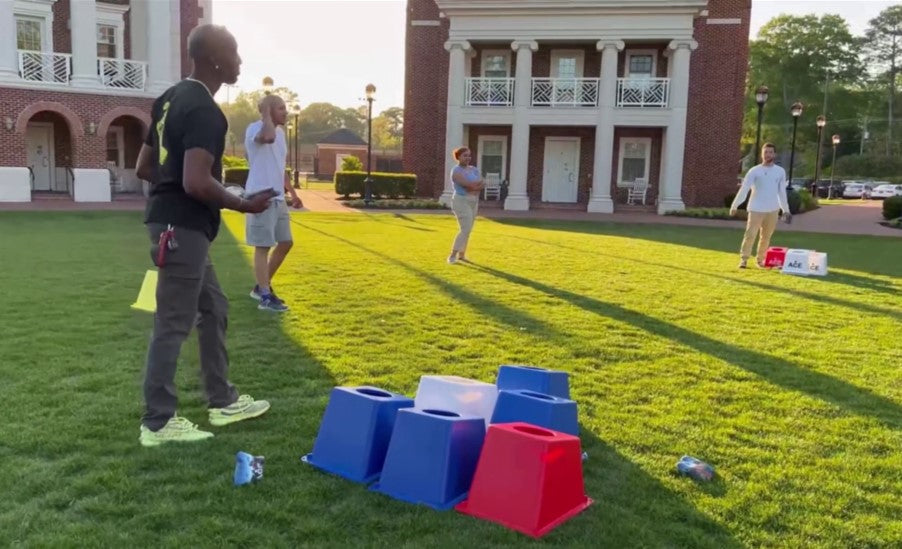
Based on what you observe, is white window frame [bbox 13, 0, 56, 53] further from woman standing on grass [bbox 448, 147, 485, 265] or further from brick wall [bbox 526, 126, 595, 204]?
woman standing on grass [bbox 448, 147, 485, 265]

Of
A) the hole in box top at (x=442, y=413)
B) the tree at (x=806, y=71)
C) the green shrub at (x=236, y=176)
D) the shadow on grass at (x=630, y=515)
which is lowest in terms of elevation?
the shadow on grass at (x=630, y=515)

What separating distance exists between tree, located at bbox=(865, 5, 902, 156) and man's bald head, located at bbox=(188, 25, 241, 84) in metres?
91.3

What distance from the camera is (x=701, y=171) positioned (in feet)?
91.2

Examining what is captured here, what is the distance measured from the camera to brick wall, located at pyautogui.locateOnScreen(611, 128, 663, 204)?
93.0 feet

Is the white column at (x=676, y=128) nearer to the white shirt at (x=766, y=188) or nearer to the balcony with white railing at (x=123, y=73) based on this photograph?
the white shirt at (x=766, y=188)

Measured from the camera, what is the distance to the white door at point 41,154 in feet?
86.5

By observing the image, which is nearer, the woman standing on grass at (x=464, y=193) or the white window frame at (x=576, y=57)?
the woman standing on grass at (x=464, y=193)

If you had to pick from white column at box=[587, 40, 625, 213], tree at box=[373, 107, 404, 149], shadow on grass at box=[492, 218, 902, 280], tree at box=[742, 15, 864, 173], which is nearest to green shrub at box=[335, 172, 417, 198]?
white column at box=[587, 40, 625, 213]

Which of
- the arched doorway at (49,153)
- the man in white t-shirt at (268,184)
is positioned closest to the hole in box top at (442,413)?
the man in white t-shirt at (268,184)

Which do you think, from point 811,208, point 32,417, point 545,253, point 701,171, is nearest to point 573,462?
point 32,417

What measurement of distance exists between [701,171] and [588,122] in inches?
193

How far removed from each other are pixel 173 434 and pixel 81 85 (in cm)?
2455

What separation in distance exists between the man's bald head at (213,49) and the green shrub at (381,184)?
2469cm

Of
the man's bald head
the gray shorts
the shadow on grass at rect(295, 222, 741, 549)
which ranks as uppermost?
the man's bald head
